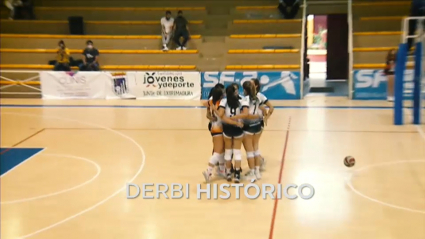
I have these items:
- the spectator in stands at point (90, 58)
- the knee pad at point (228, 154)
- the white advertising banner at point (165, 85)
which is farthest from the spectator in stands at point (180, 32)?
the knee pad at point (228, 154)

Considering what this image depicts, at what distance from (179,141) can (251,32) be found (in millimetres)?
9751

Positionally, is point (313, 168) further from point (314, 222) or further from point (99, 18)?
point (99, 18)

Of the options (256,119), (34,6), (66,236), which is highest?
(34,6)

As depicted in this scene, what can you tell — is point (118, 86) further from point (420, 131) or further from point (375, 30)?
point (375, 30)

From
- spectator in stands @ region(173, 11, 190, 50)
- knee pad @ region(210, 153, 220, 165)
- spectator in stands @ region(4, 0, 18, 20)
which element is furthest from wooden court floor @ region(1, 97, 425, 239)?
spectator in stands @ region(4, 0, 18, 20)

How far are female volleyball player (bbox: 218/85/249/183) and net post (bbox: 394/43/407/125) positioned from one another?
5286mm

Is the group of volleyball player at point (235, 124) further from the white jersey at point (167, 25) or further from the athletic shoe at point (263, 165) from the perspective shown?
the white jersey at point (167, 25)

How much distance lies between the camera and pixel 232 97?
616 centimetres

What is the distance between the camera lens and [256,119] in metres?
6.43

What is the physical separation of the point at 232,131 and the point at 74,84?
35.7 feet

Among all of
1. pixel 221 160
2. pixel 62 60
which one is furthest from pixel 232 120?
pixel 62 60

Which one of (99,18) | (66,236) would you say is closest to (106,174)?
(66,236)

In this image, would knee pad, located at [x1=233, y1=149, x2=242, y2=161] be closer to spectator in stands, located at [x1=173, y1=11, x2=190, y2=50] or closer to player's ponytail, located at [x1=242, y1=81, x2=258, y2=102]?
player's ponytail, located at [x1=242, y1=81, x2=258, y2=102]

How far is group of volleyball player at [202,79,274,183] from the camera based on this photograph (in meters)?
6.20
